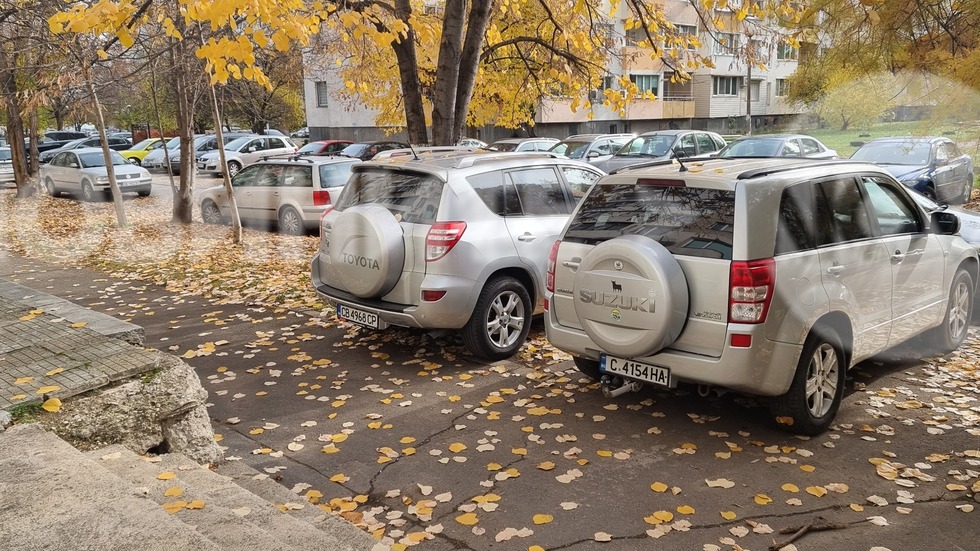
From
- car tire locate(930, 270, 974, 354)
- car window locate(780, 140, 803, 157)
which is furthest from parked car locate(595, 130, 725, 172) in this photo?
car tire locate(930, 270, 974, 354)

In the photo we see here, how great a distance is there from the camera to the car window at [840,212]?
17.8ft

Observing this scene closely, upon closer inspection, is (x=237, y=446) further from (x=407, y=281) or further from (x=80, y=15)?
(x=80, y=15)

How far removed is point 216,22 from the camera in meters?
7.37

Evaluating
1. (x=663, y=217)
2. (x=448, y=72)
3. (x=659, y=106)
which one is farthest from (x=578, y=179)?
(x=659, y=106)

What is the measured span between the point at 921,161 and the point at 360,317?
532 inches

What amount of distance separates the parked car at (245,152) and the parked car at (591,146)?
15.1m

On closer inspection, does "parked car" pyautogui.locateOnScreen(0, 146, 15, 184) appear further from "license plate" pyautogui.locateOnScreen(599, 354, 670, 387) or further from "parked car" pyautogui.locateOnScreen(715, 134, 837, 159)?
"license plate" pyautogui.locateOnScreen(599, 354, 670, 387)

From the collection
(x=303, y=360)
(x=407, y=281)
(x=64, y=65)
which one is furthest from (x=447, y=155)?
(x=64, y=65)

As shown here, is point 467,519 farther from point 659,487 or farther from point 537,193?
point 537,193

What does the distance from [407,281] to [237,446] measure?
2065 mm

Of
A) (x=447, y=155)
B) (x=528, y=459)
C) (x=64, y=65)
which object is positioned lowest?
(x=528, y=459)

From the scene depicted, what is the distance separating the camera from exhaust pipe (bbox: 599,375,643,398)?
573 centimetres

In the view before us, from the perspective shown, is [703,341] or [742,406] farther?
[742,406]

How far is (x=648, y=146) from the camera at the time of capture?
21.7 metres
